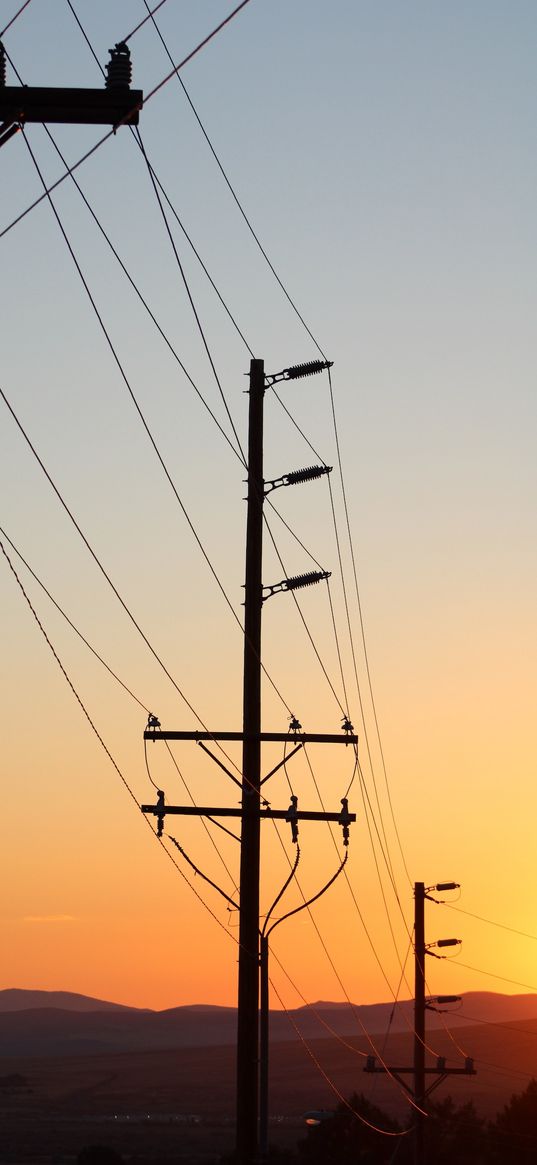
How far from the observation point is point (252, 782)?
23.2 m

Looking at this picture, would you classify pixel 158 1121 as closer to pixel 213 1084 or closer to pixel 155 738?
pixel 213 1084

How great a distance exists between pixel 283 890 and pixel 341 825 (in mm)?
1687

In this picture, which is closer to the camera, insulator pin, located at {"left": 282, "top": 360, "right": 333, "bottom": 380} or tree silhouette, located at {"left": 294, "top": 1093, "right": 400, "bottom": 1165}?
insulator pin, located at {"left": 282, "top": 360, "right": 333, "bottom": 380}

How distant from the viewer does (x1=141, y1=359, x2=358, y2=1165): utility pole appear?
2198 centimetres

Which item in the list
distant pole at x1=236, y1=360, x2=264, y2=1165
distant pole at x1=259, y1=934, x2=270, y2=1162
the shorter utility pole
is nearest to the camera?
distant pole at x1=236, y1=360, x2=264, y2=1165

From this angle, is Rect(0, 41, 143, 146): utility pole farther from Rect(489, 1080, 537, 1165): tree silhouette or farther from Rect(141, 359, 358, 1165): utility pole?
Rect(489, 1080, 537, 1165): tree silhouette

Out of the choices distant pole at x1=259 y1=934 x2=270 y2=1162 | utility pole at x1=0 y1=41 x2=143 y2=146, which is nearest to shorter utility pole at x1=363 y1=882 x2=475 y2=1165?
distant pole at x1=259 y1=934 x2=270 y2=1162

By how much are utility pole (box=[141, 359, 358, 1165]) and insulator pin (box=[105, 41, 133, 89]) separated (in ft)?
35.1

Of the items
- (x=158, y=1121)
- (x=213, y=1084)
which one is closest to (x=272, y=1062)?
(x=213, y=1084)

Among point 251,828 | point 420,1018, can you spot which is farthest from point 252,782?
point 420,1018

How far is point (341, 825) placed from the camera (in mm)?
24703

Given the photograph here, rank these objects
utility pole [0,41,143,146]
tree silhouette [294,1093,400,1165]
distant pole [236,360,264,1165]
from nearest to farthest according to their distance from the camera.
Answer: utility pole [0,41,143,146] → distant pole [236,360,264,1165] → tree silhouette [294,1093,400,1165]

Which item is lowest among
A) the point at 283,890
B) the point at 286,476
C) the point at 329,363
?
the point at 283,890

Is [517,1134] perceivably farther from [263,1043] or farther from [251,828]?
[251,828]
